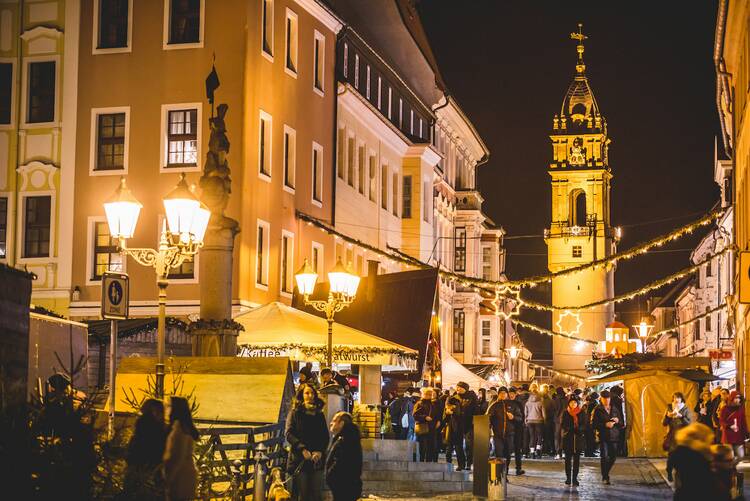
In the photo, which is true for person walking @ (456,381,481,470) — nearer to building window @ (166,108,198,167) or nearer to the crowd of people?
the crowd of people

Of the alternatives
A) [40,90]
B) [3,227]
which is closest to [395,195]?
[40,90]

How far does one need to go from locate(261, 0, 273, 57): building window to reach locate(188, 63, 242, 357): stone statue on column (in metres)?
18.7

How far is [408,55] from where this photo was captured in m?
61.4

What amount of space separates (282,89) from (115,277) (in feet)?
86.1

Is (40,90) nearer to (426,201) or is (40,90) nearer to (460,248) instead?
(426,201)

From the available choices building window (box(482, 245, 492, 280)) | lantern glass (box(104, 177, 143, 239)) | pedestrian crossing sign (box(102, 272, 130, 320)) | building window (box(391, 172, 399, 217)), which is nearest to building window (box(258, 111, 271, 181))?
building window (box(391, 172, 399, 217))

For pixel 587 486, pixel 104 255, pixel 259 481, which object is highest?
pixel 104 255

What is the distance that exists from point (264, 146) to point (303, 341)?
44.3ft

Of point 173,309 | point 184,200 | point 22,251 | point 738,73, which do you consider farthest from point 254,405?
point 738,73

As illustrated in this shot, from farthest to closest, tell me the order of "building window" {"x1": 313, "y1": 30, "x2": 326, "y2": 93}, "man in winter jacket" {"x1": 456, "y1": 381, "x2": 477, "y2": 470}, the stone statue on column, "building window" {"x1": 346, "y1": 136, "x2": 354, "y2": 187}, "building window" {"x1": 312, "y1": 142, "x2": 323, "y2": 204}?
"building window" {"x1": 346, "y1": 136, "x2": 354, "y2": 187}
"building window" {"x1": 313, "y1": 30, "x2": 326, "y2": 93}
"building window" {"x1": 312, "y1": 142, "x2": 323, "y2": 204}
"man in winter jacket" {"x1": 456, "y1": 381, "x2": 477, "y2": 470}
the stone statue on column

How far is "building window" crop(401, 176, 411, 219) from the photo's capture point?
5916 cm

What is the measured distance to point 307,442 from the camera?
57.8 feet

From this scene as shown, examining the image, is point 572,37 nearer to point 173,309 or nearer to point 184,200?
point 173,309

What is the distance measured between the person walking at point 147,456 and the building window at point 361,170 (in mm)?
38449
